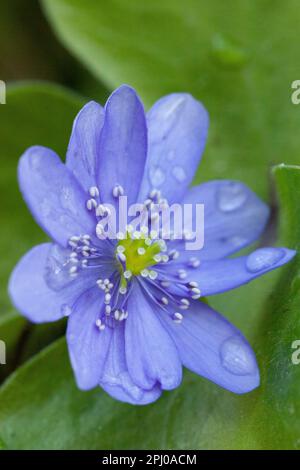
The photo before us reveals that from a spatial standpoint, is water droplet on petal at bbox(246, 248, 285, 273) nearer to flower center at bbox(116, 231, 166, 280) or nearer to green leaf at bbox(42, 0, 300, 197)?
flower center at bbox(116, 231, 166, 280)

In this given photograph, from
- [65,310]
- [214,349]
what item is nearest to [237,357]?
[214,349]

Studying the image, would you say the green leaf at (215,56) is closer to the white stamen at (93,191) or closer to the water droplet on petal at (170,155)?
the water droplet on petal at (170,155)

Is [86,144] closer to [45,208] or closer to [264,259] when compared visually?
[45,208]

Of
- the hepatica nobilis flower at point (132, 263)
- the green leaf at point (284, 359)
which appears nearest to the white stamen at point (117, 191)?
the hepatica nobilis flower at point (132, 263)

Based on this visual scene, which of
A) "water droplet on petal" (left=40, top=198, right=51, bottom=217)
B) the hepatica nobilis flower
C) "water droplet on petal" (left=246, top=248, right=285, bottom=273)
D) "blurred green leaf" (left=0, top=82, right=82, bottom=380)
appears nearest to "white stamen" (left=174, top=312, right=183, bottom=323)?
the hepatica nobilis flower

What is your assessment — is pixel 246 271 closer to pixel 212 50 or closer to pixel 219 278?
pixel 219 278

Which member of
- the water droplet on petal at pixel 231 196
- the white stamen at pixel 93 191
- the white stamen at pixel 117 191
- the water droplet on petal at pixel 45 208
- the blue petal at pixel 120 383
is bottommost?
the blue petal at pixel 120 383

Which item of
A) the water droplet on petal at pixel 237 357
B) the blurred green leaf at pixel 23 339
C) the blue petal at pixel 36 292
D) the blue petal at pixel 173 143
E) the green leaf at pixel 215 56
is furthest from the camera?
the green leaf at pixel 215 56
